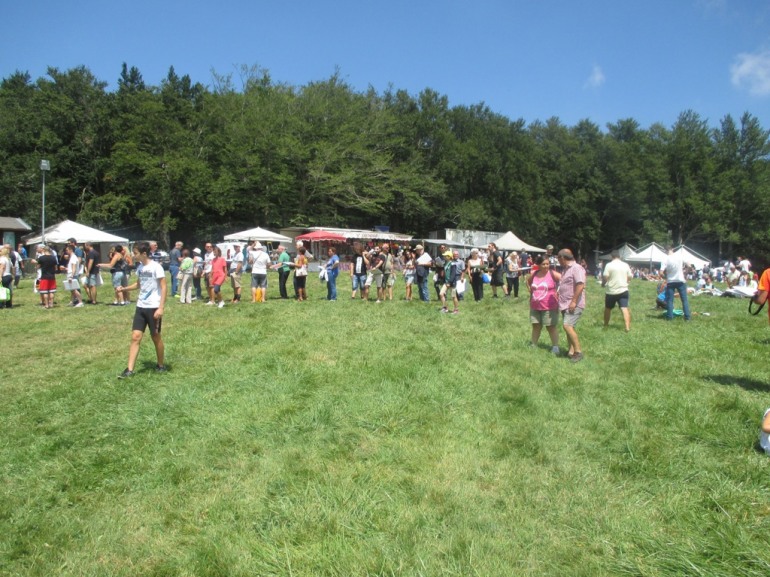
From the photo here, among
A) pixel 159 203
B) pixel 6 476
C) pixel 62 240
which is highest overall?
pixel 159 203

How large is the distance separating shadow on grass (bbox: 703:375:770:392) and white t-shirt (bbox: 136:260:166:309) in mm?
7077

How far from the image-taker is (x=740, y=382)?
667 centimetres

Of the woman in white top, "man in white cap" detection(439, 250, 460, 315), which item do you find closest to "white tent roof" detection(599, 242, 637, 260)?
"man in white cap" detection(439, 250, 460, 315)

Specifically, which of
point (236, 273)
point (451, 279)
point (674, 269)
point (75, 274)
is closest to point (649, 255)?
point (674, 269)

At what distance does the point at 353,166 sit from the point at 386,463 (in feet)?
141

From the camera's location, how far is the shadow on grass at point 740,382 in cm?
640

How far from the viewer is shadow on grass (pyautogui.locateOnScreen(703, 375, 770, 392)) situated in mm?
6398

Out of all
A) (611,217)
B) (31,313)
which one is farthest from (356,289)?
(611,217)

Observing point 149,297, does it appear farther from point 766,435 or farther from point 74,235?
point 74,235

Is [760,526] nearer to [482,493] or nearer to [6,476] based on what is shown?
[482,493]

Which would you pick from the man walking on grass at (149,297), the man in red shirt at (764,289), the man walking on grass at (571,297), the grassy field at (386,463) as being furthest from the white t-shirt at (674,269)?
the man walking on grass at (149,297)

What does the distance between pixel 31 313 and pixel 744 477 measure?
14453mm

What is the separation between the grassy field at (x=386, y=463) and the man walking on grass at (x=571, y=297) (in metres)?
0.41

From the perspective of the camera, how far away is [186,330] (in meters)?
10.7
